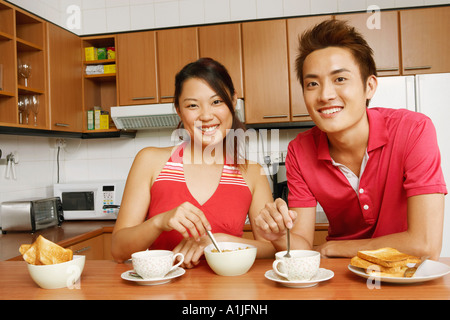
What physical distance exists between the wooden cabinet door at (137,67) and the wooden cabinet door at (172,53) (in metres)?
0.06

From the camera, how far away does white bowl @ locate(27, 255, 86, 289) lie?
0.87 meters

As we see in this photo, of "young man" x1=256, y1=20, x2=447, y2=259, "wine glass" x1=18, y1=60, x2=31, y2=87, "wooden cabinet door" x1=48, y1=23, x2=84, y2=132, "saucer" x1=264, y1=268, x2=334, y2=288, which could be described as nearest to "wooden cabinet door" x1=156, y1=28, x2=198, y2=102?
"wooden cabinet door" x1=48, y1=23, x2=84, y2=132

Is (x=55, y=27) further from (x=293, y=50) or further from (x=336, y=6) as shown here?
(x=336, y=6)

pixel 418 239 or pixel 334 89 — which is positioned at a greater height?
pixel 334 89

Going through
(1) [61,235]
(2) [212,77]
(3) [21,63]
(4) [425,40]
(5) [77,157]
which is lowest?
(1) [61,235]

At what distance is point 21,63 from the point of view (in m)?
2.71

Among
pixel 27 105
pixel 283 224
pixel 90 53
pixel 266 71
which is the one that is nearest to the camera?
pixel 283 224

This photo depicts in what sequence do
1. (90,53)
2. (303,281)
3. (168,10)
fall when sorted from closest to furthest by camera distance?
1. (303,281)
2. (90,53)
3. (168,10)

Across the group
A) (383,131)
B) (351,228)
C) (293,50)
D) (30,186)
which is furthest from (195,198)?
(30,186)

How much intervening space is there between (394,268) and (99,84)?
3259 millimetres

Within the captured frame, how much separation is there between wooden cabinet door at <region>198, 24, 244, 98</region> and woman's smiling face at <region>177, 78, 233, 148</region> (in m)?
→ 1.70

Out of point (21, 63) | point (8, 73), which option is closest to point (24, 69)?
point (21, 63)

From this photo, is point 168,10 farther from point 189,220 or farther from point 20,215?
point 189,220

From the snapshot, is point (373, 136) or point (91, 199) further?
point (91, 199)
